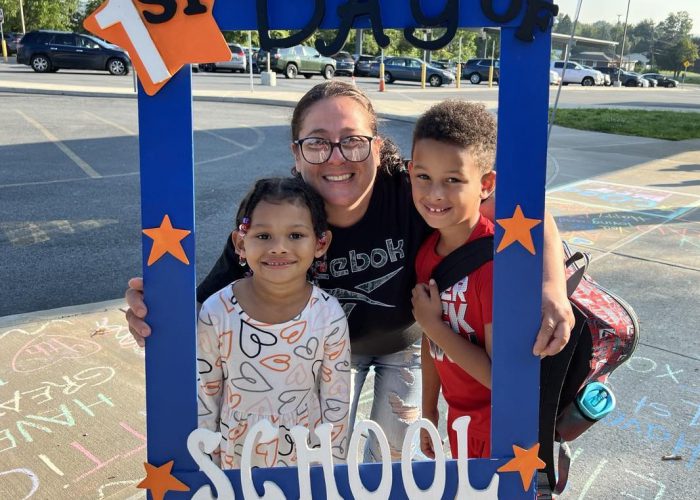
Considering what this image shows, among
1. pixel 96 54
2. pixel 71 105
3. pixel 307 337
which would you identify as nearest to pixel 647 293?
pixel 307 337

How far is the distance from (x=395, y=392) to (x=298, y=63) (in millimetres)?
29406

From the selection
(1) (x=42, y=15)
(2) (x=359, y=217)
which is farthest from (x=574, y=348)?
(1) (x=42, y=15)

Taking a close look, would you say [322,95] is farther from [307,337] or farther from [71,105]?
[71,105]

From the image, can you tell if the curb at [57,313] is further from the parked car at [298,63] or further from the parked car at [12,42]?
the parked car at [12,42]

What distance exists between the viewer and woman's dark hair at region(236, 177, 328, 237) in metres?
1.74

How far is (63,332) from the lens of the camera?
3.65 m

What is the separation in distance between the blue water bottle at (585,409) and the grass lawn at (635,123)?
1246cm

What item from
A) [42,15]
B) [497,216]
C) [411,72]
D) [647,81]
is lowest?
[497,216]

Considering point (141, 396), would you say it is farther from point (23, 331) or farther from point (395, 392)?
point (395, 392)

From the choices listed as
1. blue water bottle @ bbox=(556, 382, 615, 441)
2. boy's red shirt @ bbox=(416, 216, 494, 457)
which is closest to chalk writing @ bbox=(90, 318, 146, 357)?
boy's red shirt @ bbox=(416, 216, 494, 457)

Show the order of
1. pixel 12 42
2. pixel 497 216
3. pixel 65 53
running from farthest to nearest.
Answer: pixel 12 42 → pixel 65 53 → pixel 497 216

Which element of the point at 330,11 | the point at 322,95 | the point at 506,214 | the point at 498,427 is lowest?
the point at 498,427

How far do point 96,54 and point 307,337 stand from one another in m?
25.2

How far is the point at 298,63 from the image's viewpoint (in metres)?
30.1
